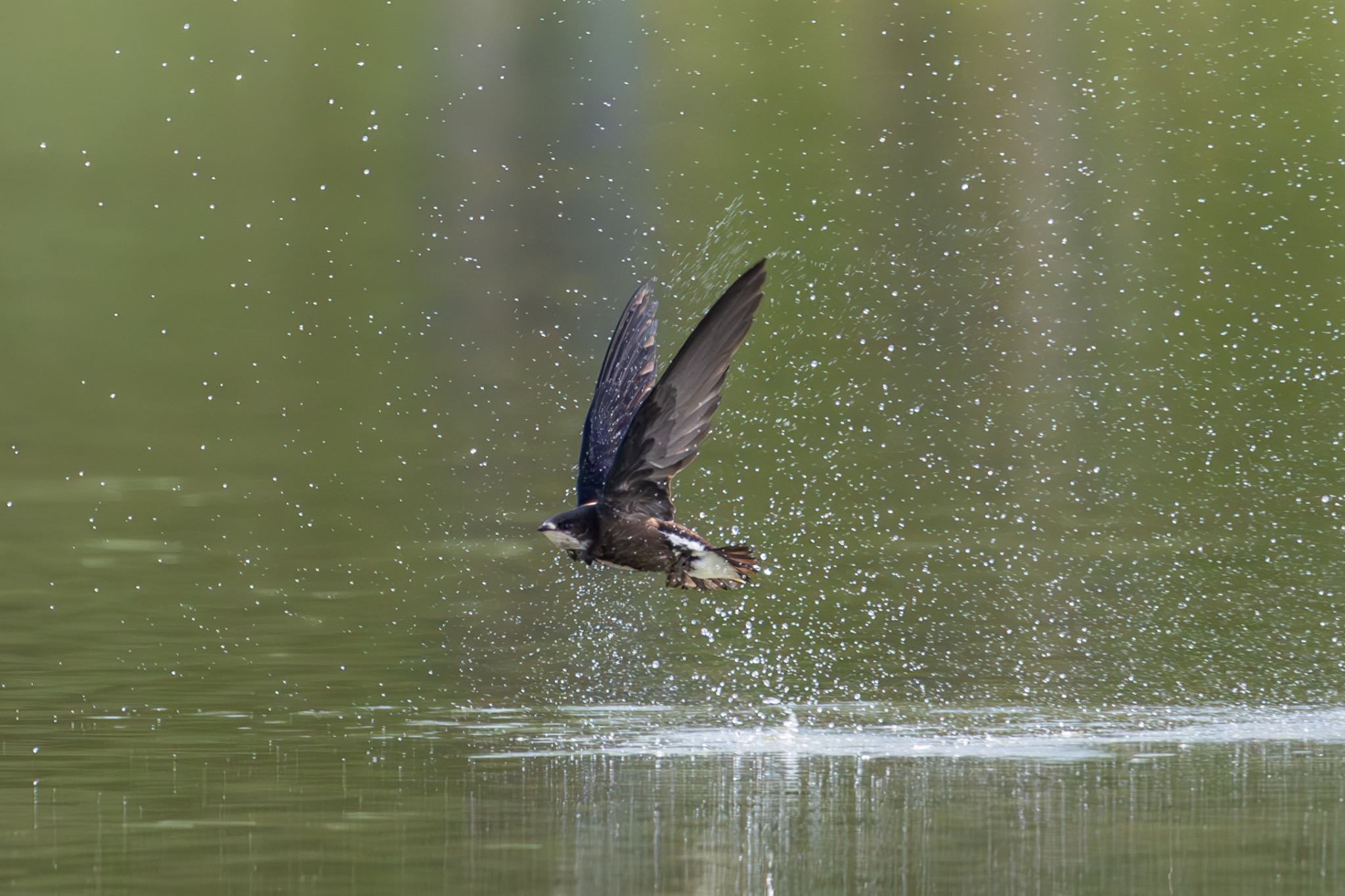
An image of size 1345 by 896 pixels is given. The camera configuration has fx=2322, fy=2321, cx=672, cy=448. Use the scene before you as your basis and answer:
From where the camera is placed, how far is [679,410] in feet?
23.4

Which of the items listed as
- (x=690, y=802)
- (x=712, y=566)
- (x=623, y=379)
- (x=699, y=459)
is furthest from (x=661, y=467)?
(x=699, y=459)

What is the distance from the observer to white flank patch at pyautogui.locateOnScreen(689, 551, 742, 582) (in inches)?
289

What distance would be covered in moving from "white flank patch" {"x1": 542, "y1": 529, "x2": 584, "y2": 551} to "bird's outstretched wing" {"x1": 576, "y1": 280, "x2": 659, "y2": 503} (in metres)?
0.55

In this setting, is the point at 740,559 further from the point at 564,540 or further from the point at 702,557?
the point at 564,540

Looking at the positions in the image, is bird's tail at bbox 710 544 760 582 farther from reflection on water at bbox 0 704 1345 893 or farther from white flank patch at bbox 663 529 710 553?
reflection on water at bbox 0 704 1345 893

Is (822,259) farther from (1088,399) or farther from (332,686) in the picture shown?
(332,686)

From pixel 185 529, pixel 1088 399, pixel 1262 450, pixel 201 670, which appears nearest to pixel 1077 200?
pixel 1088 399

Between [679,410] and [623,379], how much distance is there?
854 millimetres

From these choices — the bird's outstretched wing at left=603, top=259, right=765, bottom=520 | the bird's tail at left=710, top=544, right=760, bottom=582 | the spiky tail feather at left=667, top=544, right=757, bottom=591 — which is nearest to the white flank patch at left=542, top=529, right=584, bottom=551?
the bird's outstretched wing at left=603, top=259, right=765, bottom=520

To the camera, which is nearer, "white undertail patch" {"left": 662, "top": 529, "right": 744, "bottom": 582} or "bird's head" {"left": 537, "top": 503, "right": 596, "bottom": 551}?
"bird's head" {"left": 537, "top": 503, "right": 596, "bottom": 551}

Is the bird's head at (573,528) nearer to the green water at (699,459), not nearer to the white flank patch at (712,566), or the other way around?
the white flank patch at (712,566)

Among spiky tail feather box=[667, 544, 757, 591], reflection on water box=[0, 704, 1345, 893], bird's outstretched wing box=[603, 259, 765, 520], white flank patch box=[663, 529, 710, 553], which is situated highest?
bird's outstretched wing box=[603, 259, 765, 520]

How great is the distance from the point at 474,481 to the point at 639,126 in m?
15.3

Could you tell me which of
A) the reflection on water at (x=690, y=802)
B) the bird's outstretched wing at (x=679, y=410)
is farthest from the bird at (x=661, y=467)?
the reflection on water at (x=690, y=802)
